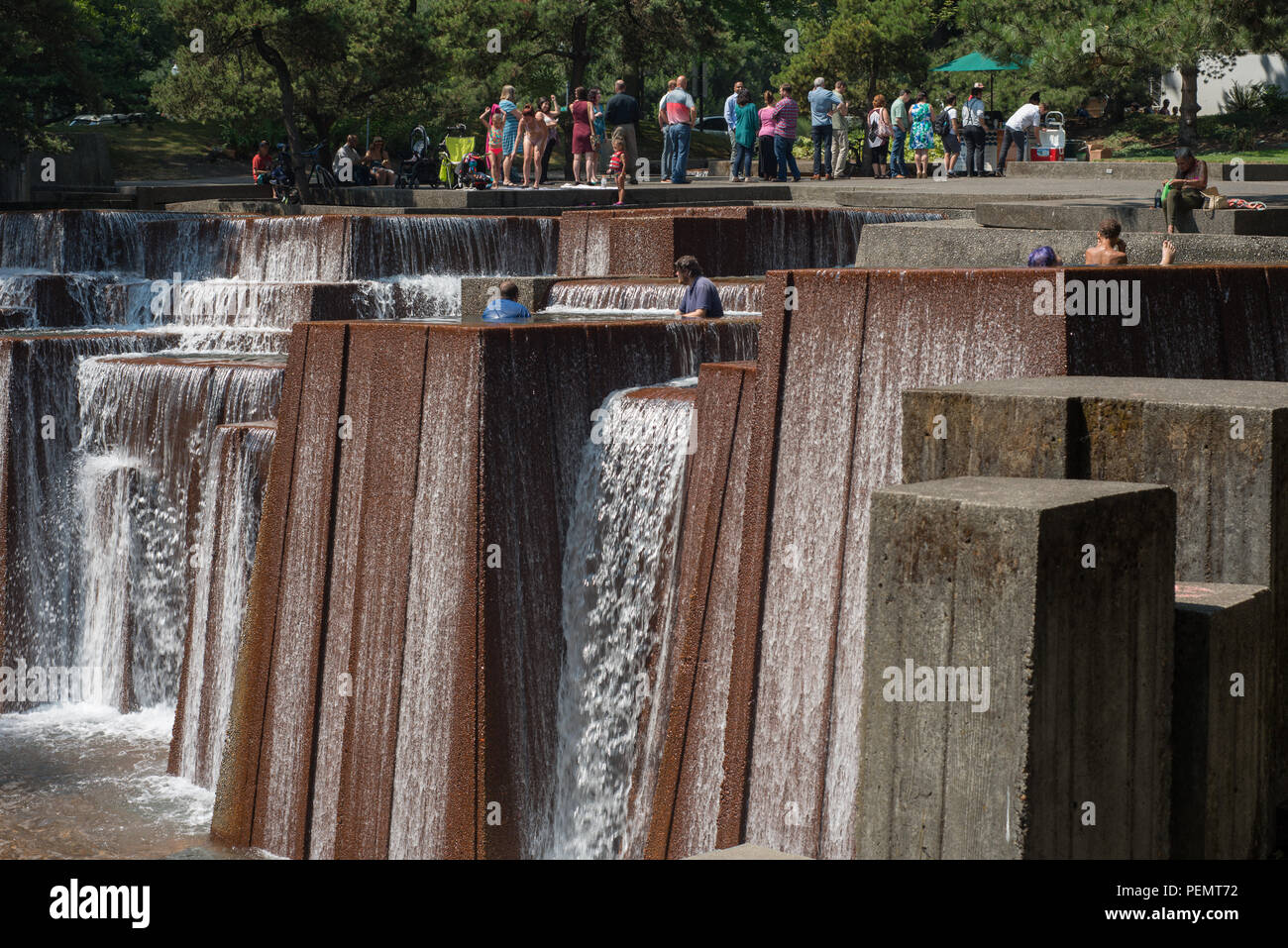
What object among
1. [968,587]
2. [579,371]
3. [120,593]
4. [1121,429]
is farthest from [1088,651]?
[120,593]

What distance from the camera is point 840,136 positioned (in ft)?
85.0

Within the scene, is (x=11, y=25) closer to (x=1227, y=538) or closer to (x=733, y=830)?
(x=733, y=830)

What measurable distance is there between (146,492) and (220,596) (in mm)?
1836

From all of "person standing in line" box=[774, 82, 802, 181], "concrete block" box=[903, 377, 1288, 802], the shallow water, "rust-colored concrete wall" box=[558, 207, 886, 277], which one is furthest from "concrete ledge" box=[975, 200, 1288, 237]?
"person standing in line" box=[774, 82, 802, 181]

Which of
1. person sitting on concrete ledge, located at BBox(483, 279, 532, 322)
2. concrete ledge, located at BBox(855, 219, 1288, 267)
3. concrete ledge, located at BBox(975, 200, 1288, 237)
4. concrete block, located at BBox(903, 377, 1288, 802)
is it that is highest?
concrete ledge, located at BBox(975, 200, 1288, 237)

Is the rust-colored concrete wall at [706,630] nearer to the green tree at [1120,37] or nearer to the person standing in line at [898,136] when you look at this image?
the green tree at [1120,37]

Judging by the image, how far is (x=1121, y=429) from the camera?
572 centimetres

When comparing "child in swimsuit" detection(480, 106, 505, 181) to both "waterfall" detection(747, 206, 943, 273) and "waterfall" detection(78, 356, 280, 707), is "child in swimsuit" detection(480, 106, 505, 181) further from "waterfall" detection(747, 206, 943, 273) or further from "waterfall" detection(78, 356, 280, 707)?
"waterfall" detection(78, 356, 280, 707)

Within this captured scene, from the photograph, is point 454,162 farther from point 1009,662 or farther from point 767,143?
point 1009,662

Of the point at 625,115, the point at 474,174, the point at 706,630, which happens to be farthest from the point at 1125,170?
the point at 706,630

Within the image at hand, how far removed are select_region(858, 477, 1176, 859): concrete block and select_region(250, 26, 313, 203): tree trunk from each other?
2036 cm

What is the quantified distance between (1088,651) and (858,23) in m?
39.0

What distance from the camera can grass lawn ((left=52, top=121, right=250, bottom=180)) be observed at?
116 ft

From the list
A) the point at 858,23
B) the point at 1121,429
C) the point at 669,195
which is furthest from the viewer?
the point at 858,23
